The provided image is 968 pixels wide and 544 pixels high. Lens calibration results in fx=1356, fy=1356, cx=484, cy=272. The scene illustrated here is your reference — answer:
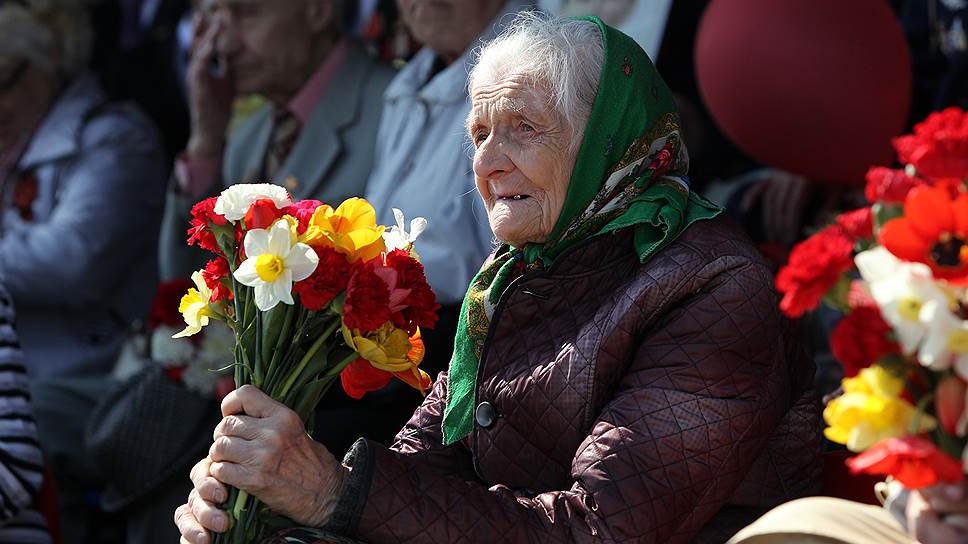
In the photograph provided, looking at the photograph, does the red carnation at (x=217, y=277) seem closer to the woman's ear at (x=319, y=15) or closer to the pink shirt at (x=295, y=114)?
the pink shirt at (x=295, y=114)

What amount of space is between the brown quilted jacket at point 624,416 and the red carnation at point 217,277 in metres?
0.41

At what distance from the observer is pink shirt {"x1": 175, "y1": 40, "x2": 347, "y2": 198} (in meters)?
5.34

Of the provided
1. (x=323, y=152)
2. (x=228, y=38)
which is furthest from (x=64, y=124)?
(x=323, y=152)

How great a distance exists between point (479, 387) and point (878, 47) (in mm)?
1831

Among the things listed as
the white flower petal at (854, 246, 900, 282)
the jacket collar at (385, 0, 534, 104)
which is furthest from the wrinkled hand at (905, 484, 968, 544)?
the jacket collar at (385, 0, 534, 104)

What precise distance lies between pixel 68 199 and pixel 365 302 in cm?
349

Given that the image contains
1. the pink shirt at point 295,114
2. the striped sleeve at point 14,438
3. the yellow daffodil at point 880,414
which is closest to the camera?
the yellow daffodil at point 880,414

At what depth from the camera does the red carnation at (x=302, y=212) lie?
2.59 m

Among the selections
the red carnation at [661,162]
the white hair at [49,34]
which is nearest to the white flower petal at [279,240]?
the red carnation at [661,162]

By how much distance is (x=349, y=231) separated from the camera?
2.62m

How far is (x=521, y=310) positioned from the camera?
283 centimetres

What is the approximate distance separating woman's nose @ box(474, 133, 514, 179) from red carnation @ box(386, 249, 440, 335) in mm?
309

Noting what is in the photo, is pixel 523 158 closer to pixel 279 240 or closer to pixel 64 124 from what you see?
pixel 279 240

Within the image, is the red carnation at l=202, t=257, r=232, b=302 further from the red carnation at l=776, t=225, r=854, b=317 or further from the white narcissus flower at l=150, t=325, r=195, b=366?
the white narcissus flower at l=150, t=325, r=195, b=366
